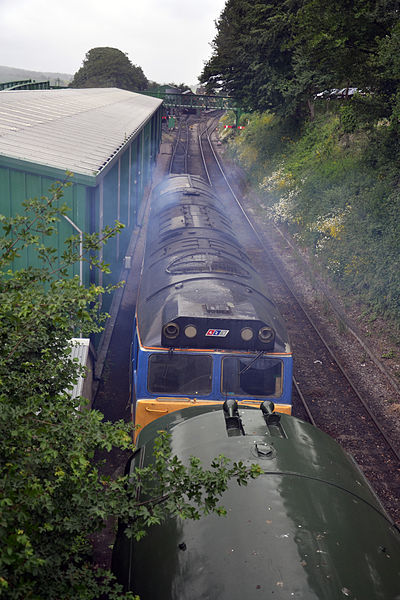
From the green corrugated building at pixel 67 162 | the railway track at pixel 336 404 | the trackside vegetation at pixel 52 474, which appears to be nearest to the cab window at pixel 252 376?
the railway track at pixel 336 404

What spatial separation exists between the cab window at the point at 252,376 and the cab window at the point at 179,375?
0.29 m

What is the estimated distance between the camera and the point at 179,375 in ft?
24.4

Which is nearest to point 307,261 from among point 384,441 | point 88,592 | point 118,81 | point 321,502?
point 384,441

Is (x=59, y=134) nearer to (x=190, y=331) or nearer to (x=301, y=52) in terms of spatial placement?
(x=190, y=331)

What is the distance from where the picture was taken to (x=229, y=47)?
107ft

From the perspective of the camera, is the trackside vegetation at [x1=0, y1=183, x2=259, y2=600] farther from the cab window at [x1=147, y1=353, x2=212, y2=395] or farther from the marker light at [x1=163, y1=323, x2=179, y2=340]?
the cab window at [x1=147, y1=353, x2=212, y2=395]

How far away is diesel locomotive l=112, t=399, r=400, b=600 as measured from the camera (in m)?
3.46

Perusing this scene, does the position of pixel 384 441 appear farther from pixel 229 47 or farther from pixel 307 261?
pixel 229 47

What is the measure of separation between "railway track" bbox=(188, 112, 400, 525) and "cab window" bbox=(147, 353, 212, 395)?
3.98 m

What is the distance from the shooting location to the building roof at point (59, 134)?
33.1 feet

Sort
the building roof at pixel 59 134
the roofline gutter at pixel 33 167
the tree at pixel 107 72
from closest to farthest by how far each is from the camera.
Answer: the roofline gutter at pixel 33 167, the building roof at pixel 59 134, the tree at pixel 107 72

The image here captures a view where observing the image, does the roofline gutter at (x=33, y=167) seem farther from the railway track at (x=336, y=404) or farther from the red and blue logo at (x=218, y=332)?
the railway track at (x=336, y=404)

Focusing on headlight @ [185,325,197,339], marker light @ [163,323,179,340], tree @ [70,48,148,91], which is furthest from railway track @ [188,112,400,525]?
tree @ [70,48,148,91]

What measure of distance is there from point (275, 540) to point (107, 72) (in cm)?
9403
